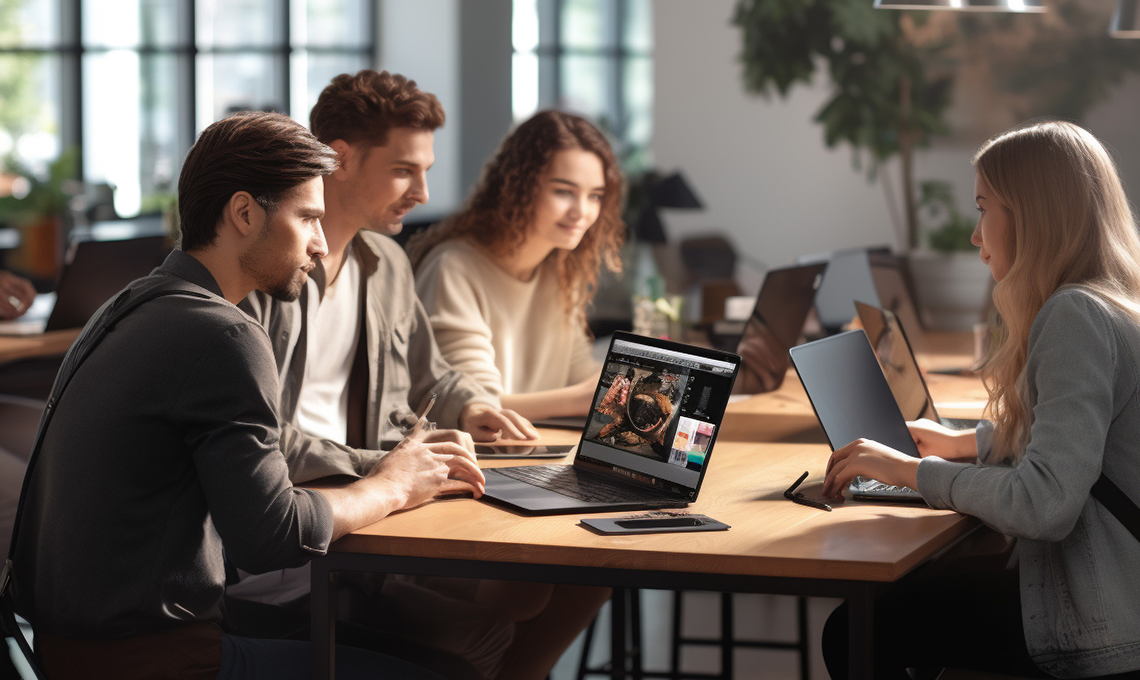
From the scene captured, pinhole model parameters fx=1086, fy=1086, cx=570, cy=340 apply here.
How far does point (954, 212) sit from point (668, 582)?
3.84 m

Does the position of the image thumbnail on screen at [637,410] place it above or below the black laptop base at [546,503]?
above

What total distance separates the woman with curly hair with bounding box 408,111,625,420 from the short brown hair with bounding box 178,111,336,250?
1.06 meters

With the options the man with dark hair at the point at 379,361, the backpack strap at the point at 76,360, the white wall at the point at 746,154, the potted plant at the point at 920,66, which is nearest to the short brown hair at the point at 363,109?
the man with dark hair at the point at 379,361

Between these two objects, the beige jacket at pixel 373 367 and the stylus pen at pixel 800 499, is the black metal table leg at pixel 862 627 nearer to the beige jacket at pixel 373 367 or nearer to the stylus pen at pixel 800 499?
the stylus pen at pixel 800 499

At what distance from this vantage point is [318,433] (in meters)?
1.98

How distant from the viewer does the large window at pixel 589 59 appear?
990 cm

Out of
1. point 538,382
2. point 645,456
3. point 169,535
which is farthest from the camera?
point 538,382

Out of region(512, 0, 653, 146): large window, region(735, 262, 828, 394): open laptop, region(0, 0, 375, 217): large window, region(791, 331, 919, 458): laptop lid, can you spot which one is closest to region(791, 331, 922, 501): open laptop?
region(791, 331, 919, 458): laptop lid

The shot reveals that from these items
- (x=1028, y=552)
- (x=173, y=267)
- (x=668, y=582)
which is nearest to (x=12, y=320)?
(x=173, y=267)

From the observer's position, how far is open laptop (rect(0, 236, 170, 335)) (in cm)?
318

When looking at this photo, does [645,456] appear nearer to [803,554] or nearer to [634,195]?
[803,554]

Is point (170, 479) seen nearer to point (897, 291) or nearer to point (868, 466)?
point (868, 466)

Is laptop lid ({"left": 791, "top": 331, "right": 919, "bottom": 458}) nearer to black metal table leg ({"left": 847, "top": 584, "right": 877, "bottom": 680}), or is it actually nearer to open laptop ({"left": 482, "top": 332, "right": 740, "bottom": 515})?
open laptop ({"left": 482, "top": 332, "right": 740, "bottom": 515})

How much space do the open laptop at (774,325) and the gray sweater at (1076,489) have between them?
3.33ft
